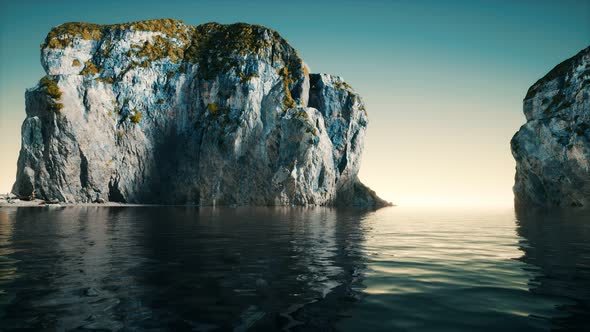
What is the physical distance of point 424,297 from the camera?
845cm

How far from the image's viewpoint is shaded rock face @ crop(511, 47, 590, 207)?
75.1m

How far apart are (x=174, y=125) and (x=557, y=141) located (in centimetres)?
9871

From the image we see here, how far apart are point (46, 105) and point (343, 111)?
84.8 meters

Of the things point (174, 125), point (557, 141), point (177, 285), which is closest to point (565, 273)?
point (177, 285)

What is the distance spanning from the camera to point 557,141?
7819 centimetres

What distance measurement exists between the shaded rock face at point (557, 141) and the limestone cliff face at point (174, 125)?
43.9 metres

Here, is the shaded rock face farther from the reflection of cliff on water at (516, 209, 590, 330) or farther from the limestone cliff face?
the reflection of cliff on water at (516, 209, 590, 330)

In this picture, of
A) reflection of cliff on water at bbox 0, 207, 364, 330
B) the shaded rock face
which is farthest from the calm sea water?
the shaded rock face

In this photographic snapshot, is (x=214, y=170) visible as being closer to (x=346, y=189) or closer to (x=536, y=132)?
(x=346, y=189)

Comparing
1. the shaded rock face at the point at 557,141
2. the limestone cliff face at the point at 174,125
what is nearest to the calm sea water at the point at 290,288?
the shaded rock face at the point at 557,141

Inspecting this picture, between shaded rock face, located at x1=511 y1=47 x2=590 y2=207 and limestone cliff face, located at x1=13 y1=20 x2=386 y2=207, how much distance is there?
43.9 metres

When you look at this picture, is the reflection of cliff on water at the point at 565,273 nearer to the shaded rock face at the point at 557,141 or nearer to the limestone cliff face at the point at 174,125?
the shaded rock face at the point at 557,141

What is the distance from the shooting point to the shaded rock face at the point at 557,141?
75125 millimetres

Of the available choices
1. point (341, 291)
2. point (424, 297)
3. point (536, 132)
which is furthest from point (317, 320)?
point (536, 132)
